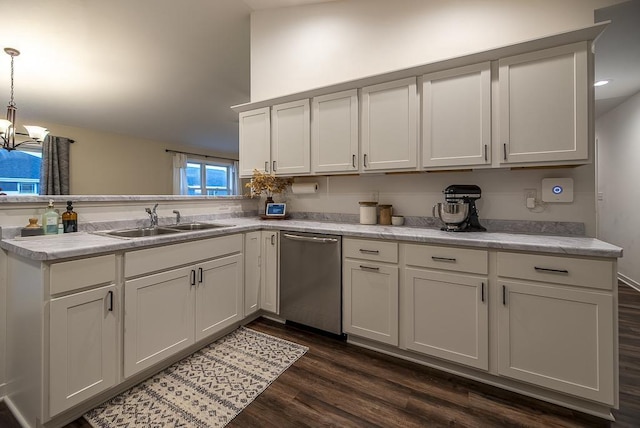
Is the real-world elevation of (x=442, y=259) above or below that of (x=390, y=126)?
below

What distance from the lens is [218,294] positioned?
211 centimetres

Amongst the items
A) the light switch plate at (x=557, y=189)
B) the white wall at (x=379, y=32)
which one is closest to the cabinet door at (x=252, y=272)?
the white wall at (x=379, y=32)

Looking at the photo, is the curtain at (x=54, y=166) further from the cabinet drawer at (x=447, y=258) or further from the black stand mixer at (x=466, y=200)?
the black stand mixer at (x=466, y=200)

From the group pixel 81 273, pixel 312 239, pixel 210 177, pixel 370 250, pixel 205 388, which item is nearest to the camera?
pixel 81 273

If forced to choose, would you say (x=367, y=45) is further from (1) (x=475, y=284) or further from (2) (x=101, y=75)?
(2) (x=101, y=75)

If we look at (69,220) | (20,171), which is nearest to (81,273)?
(69,220)

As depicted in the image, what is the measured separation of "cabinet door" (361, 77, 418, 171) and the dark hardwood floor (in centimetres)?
146

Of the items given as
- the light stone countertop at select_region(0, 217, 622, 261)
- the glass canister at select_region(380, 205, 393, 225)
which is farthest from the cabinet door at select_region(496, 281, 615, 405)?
the glass canister at select_region(380, 205, 393, 225)

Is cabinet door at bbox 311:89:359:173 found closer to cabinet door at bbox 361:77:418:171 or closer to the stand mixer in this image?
cabinet door at bbox 361:77:418:171

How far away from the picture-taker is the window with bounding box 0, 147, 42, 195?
5.03m

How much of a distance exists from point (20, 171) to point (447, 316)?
745 centimetres

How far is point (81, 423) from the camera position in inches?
54.7

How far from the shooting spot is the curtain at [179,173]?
287 inches

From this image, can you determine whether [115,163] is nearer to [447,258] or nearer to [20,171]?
[20,171]
